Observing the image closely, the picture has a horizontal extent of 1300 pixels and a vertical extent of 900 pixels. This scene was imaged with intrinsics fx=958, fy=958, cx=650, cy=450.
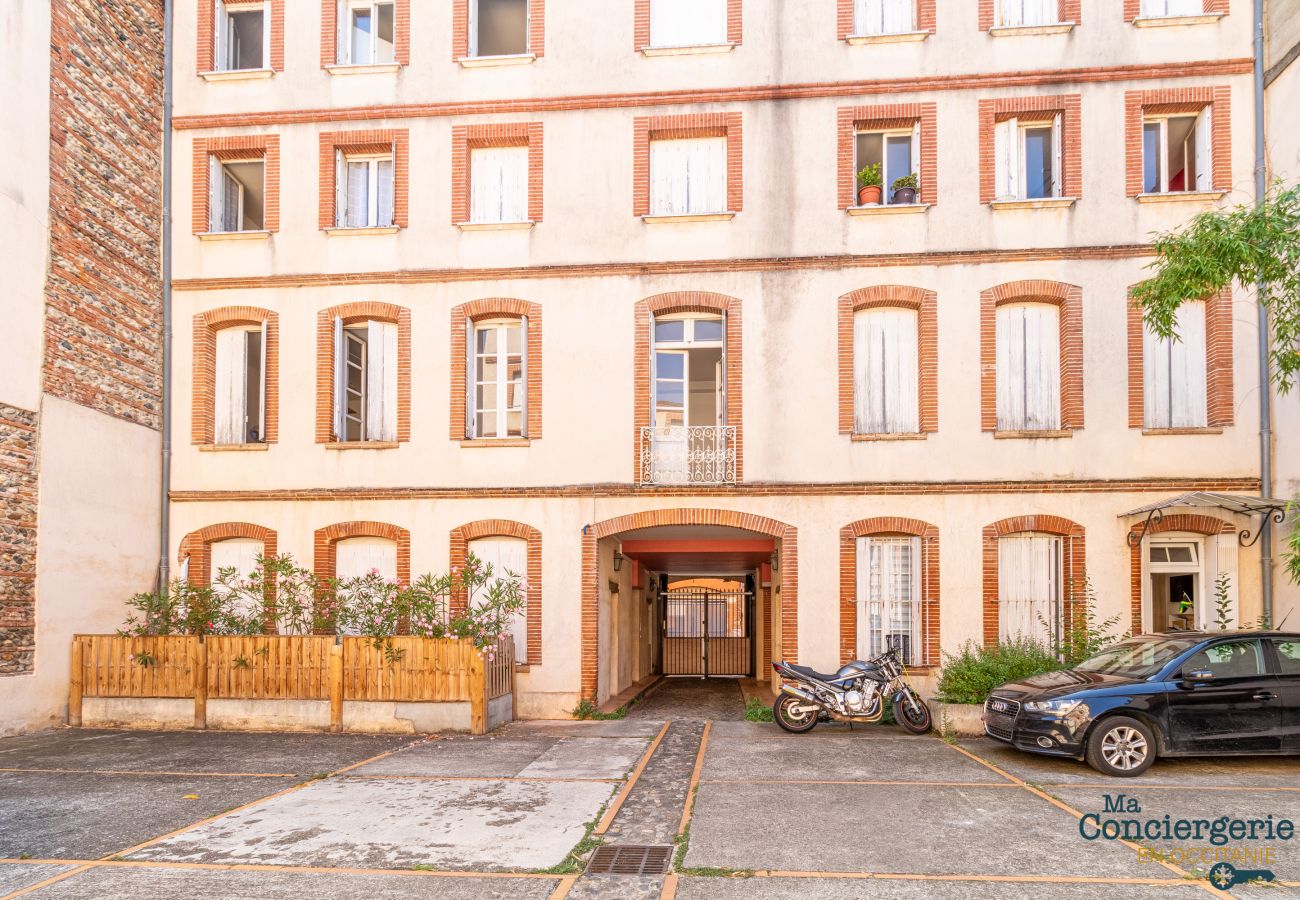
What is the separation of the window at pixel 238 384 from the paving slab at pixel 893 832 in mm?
10608

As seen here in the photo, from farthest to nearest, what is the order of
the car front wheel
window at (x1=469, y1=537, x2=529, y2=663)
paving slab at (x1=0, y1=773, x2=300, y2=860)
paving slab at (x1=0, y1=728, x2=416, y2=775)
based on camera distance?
window at (x1=469, y1=537, x2=529, y2=663), paving slab at (x1=0, y1=728, x2=416, y2=775), the car front wheel, paving slab at (x1=0, y1=773, x2=300, y2=860)

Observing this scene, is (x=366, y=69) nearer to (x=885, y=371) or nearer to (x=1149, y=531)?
(x=885, y=371)

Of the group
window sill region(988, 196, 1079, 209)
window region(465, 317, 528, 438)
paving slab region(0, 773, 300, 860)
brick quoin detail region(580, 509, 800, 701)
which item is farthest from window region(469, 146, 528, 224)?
A: paving slab region(0, 773, 300, 860)

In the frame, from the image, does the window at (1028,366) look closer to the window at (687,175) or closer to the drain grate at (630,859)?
the window at (687,175)

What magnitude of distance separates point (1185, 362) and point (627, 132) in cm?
925

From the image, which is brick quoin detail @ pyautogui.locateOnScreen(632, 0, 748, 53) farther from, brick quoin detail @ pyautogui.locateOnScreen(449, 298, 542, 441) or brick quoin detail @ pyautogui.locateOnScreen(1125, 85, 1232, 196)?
brick quoin detail @ pyautogui.locateOnScreen(1125, 85, 1232, 196)

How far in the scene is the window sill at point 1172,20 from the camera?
567 inches

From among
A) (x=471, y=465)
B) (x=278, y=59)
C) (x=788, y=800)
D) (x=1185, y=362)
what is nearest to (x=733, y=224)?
(x=471, y=465)

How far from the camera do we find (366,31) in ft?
54.0

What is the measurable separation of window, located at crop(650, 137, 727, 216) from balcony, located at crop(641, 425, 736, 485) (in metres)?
3.57

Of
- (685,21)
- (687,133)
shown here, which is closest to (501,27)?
(685,21)

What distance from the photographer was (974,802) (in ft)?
28.4

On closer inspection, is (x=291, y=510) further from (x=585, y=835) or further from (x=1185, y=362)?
(x=1185, y=362)

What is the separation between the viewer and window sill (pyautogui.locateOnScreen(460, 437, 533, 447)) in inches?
596
